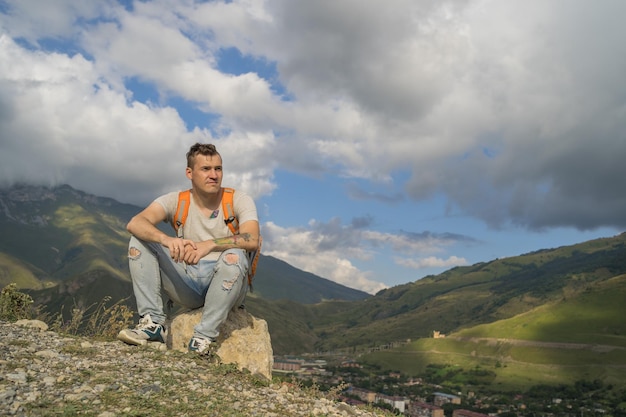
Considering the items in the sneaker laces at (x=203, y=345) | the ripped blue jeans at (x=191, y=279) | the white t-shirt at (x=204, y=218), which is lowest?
the sneaker laces at (x=203, y=345)

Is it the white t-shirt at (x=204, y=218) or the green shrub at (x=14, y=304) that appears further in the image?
the green shrub at (x=14, y=304)

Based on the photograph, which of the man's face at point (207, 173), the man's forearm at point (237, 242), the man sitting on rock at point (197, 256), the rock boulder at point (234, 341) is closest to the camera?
→ the man sitting on rock at point (197, 256)

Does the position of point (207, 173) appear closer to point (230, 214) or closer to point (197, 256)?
point (230, 214)

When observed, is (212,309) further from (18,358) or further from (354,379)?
(354,379)

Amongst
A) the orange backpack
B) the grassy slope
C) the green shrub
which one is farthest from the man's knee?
the grassy slope

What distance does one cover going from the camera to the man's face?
29.0ft

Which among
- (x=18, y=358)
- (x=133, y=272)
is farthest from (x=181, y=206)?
(x=18, y=358)

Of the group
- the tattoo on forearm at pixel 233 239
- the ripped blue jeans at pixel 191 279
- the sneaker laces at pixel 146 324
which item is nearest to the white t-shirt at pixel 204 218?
the tattoo on forearm at pixel 233 239

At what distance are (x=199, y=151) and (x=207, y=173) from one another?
486 millimetres

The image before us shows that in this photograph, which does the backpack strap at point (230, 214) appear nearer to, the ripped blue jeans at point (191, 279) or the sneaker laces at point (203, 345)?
the ripped blue jeans at point (191, 279)

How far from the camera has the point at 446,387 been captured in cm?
16212

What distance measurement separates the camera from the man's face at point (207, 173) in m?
8.85

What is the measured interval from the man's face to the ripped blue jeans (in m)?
1.39

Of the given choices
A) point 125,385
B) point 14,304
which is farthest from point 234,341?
point 14,304
